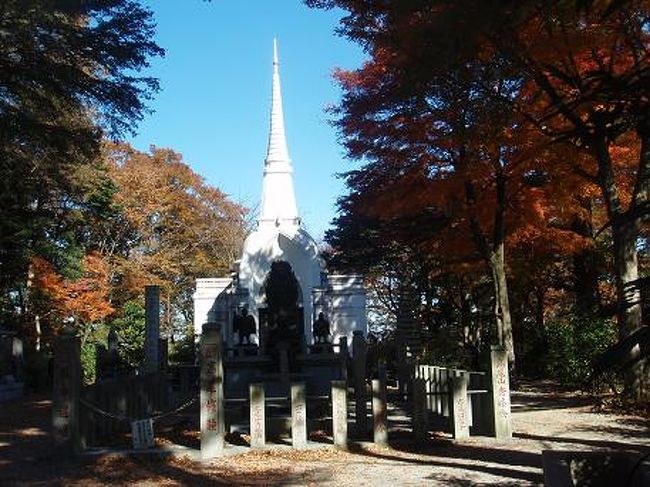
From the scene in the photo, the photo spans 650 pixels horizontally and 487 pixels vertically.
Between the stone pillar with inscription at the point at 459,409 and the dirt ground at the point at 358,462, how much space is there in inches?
8.5

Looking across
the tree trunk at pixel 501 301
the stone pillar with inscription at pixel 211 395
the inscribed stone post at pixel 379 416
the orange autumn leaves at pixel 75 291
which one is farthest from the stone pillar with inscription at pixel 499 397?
the orange autumn leaves at pixel 75 291

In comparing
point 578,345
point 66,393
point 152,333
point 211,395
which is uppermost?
point 152,333

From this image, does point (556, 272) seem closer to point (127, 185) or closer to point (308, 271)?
point (308, 271)

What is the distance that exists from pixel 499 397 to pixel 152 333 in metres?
9.34

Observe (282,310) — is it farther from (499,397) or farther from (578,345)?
(499,397)

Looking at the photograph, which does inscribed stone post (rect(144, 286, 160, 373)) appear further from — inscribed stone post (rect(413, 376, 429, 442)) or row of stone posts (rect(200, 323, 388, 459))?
inscribed stone post (rect(413, 376, 429, 442))

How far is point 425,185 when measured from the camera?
18.6 m

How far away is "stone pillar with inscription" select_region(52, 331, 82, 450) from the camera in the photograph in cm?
997

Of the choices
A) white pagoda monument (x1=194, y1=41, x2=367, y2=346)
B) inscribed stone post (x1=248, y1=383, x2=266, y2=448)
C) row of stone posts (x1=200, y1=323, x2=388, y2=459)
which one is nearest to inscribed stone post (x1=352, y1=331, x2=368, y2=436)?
row of stone posts (x1=200, y1=323, x2=388, y2=459)

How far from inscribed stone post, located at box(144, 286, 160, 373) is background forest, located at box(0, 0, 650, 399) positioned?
207cm

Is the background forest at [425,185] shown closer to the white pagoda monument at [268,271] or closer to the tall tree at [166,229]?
the tall tree at [166,229]

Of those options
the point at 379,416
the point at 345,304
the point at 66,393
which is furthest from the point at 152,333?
the point at 345,304

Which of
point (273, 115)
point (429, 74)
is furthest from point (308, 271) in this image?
point (429, 74)

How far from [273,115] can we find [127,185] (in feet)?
27.2
